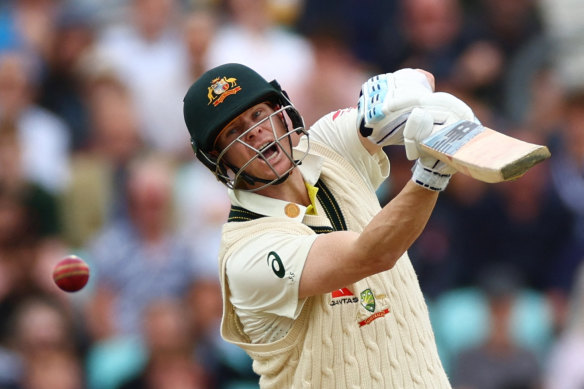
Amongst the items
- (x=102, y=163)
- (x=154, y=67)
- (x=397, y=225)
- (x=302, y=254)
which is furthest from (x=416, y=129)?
(x=154, y=67)

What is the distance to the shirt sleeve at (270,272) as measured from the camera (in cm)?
364

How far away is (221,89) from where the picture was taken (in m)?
3.85

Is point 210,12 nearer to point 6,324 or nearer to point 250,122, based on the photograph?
point 6,324

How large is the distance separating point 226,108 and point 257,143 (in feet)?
0.55

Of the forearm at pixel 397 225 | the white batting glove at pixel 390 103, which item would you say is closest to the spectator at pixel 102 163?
the white batting glove at pixel 390 103

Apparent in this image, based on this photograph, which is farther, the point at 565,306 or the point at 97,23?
the point at 97,23

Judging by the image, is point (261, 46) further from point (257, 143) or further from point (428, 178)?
point (428, 178)

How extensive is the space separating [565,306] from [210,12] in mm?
3266

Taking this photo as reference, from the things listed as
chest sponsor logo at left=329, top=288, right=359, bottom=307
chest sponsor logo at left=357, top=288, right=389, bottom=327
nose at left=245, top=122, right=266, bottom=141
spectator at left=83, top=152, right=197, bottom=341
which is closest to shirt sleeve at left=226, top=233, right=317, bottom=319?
chest sponsor logo at left=329, top=288, right=359, bottom=307

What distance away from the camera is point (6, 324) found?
6855 mm

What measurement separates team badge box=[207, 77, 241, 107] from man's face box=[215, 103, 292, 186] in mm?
89

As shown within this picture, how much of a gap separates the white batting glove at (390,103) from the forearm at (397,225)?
0.25 metres

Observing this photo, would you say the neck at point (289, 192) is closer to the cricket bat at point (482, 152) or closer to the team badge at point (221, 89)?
the team badge at point (221, 89)

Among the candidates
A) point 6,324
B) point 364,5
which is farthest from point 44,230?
point 364,5
